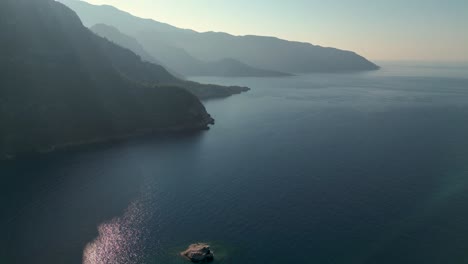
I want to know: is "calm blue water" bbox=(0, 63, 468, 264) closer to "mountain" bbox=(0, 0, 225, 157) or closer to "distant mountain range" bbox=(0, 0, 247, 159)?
"distant mountain range" bbox=(0, 0, 247, 159)

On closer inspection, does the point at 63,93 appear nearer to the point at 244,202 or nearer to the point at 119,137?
the point at 119,137

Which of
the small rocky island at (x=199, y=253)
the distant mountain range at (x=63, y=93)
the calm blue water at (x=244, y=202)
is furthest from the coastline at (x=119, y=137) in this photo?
the small rocky island at (x=199, y=253)

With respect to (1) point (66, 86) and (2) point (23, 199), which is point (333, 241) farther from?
(1) point (66, 86)

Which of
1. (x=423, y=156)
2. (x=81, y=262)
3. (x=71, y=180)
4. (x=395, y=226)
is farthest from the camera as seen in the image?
(x=423, y=156)

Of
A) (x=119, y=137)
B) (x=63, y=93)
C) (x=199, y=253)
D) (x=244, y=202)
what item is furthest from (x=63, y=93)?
(x=199, y=253)

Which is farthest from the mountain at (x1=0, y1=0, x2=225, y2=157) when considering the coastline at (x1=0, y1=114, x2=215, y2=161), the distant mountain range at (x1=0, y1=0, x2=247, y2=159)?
the coastline at (x1=0, y1=114, x2=215, y2=161)

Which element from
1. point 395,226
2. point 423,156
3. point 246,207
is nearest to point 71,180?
point 246,207
